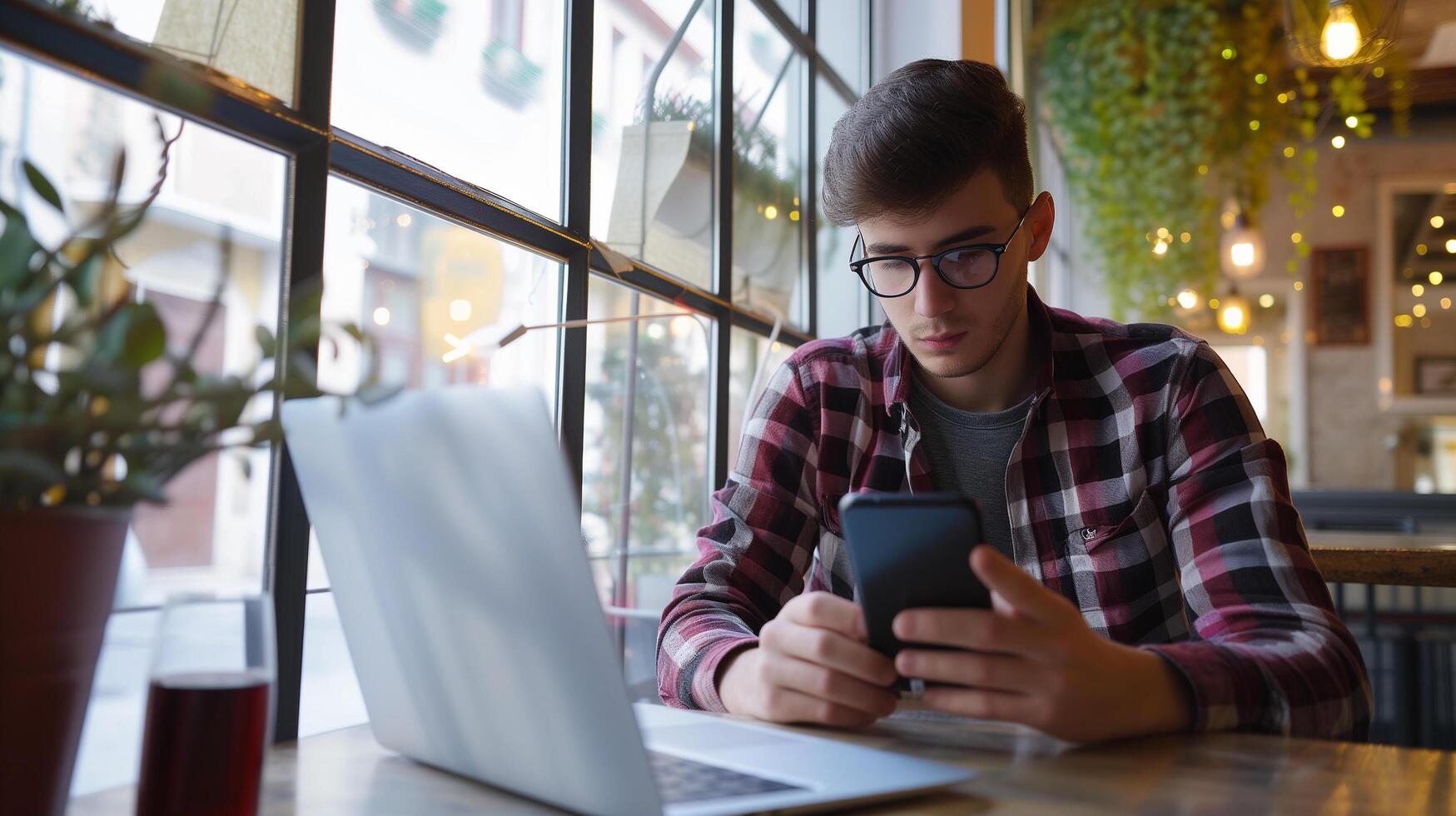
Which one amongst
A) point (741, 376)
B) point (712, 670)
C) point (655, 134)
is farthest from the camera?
point (741, 376)

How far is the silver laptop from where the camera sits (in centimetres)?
53

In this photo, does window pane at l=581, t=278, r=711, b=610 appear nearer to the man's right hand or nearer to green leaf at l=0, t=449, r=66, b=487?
the man's right hand

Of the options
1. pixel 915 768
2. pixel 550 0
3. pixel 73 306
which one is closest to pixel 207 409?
pixel 73 306

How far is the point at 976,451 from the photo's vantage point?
1.39 meters

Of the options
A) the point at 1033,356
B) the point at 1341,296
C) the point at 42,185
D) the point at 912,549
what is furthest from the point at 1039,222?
the point at 1341,296

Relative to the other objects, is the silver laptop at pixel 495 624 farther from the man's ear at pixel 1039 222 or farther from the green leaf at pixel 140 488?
the man's ear at pixel 1039 222

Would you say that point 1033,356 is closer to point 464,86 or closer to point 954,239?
point 954,239

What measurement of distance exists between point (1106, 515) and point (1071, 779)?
622 mm

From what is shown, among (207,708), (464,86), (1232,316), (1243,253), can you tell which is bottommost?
(207,708)

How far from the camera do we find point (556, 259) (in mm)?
1727

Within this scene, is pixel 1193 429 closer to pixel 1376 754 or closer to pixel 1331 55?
pixel 1376 754

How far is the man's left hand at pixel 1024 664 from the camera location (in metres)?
0.72

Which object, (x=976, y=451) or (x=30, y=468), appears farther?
(x=976, y=451)

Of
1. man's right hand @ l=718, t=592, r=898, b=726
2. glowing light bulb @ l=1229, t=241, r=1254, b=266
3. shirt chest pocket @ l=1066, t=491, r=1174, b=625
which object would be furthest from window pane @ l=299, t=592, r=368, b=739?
glowing light bulb @ l=1229, t=241, r=1254, b=266
